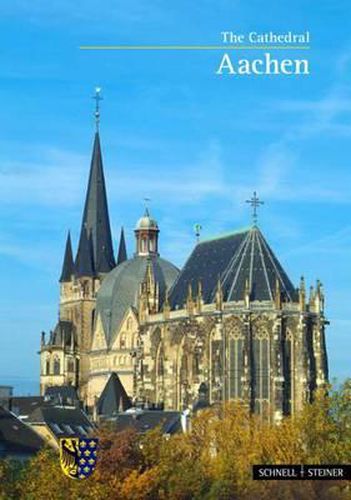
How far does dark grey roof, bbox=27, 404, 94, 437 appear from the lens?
11544cm

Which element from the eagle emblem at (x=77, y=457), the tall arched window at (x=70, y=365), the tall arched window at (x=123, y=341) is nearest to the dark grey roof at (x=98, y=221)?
the tall arched window at (x=70, y=365)

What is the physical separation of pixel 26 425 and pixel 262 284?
3035 cm

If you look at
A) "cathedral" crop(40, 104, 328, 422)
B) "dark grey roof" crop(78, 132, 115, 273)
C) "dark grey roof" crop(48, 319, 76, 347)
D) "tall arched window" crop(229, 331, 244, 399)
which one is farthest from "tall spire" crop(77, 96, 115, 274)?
"tall arched window" crop(229, 331, 244, 399)

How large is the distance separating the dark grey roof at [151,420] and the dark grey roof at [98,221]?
45.7 metres

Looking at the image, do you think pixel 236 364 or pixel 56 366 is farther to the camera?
pixel 56 366

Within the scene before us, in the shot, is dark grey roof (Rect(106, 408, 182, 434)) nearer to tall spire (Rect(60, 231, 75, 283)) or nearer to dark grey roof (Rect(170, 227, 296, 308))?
dark grey roof (Rect(170, 227, 296, 308))

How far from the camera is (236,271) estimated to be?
129 metres

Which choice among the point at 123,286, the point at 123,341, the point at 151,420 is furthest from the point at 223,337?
the point at 123,286

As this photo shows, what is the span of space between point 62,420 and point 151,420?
8443 mm

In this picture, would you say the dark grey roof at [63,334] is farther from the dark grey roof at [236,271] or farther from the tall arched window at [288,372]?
the tall arched window at [288,372]

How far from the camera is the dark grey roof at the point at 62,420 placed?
115438 mm

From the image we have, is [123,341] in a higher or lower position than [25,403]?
higher

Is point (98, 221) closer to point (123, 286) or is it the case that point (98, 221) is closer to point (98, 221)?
point (98, 221)

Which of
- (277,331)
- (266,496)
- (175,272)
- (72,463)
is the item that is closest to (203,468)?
(266,496)
